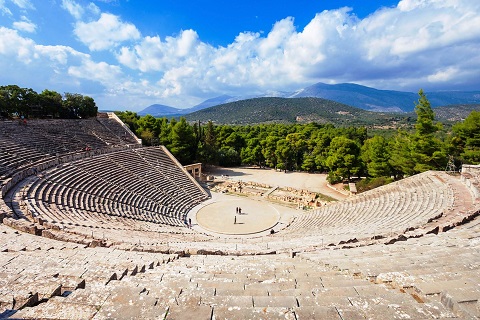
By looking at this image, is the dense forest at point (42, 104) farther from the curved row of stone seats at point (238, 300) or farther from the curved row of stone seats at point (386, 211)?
the curved row of stone seats at point (238, 300)

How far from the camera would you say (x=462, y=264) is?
580 cm

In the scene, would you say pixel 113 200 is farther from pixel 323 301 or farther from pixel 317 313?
pixel 317 313

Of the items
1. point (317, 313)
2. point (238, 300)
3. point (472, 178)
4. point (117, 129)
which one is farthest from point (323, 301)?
point (117, 129)

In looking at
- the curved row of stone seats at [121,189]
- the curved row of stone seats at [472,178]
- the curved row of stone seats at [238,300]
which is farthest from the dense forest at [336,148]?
the curved row of stone seats at [238,300]

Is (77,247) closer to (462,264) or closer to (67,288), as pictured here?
(67,288)

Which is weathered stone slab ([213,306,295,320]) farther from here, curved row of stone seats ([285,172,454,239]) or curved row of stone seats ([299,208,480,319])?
curved row of stone seats ([285,172,454,239])

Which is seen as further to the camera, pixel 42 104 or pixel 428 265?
pixel 42 104

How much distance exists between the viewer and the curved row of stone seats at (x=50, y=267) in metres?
4.14

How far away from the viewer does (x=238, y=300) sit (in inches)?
163

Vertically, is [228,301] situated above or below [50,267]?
above

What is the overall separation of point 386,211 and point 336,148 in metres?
18.6

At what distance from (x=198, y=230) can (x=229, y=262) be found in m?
12.0

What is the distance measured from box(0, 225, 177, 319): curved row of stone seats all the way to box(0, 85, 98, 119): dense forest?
31978 mm

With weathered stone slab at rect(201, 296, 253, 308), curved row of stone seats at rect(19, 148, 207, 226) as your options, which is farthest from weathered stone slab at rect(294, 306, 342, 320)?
curved row of stone seats at rect(19, 148, 207, 226)
